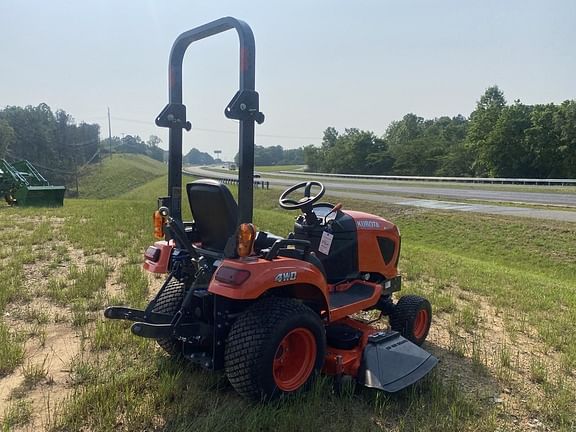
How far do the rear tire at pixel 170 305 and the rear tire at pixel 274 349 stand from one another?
70 centimetres

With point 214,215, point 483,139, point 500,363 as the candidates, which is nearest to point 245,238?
point 214,215

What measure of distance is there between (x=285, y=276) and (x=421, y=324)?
2.01 metres

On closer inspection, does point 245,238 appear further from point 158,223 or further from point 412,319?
point 412,319

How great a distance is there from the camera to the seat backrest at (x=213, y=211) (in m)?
3.11

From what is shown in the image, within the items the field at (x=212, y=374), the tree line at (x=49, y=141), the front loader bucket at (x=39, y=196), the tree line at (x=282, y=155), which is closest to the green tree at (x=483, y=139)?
the tree line at (x=49, y=141)

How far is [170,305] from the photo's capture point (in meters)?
3.53

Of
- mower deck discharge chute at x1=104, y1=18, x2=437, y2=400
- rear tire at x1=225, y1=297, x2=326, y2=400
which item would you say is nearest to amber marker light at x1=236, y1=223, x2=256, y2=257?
mower deck discharge chute at x1=104, y1=18, x2=437, y2=400

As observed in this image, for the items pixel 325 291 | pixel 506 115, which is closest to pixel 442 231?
pixel 325 291

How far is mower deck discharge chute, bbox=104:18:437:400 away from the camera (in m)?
2.87

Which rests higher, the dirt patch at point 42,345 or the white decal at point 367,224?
the white decal at point 367,224

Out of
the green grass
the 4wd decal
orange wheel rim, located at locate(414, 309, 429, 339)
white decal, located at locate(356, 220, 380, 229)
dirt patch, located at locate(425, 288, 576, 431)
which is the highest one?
white decal, located at locate(356, 220, 380, 229)

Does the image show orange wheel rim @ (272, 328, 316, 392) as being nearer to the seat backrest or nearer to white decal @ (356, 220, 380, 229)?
the seat backrest

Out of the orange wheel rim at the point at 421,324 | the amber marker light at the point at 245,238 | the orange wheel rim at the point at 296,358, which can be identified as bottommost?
the orange wheel rim at the point at 421,324

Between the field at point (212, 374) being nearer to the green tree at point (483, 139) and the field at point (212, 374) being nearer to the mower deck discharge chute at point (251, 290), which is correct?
the mower deck discharge chute at point (251, 290)
